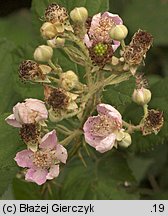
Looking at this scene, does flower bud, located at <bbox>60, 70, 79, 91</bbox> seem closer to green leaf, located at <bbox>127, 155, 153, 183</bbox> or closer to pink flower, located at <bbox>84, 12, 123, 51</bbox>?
pink flower, located at <bbox>84, 12, 123, 51</bbox>

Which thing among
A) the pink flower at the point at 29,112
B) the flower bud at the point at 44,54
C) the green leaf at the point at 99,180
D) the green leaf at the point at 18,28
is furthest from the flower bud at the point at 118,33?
the green leaf at the point at 18,28

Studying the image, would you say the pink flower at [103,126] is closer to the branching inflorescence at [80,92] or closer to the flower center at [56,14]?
the branching inflorescence at [80,92]

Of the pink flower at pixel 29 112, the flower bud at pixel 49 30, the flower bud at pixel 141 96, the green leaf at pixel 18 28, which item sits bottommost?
the green leaf at pixel 18 28

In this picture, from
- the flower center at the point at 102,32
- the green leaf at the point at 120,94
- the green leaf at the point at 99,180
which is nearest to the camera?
the flower center at the point at 102,32

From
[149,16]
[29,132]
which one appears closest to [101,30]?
[29,132]

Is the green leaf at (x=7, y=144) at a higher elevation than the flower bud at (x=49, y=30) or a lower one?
lower

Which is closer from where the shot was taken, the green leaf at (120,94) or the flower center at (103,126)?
the flower center at (103,126)

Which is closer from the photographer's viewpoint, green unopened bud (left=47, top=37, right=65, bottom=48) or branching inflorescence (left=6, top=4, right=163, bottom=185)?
branching inflorescence (left=6, top=4, right=163, bottom=185)

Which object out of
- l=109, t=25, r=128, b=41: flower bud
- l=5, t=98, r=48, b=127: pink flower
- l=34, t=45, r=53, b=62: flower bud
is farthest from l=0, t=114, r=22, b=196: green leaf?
l=109, t=25, r=128, b=41: flower bud
